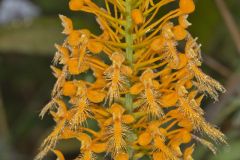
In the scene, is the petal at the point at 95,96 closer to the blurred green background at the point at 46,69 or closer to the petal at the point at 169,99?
the petal at the point at 169,99

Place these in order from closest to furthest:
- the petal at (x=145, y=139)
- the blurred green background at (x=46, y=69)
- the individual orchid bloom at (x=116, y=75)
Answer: the individual orchid bloom at (x=116, y=75) < the petal at (x=145, y=139) < the blurred green background at (x=46, y=69)

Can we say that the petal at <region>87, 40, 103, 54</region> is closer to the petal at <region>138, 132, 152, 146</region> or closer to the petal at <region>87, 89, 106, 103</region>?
the petal at <region>87, 89, 106, 103</region>

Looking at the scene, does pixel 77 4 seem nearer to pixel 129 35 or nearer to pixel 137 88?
pixel 129 35

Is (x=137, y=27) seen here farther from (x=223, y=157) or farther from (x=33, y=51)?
A: (x=33, y=51)

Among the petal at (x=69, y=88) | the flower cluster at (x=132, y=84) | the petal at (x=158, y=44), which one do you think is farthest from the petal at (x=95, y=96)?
the petal at (x=158, y=44)

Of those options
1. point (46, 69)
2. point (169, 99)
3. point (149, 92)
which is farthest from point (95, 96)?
point (46, 69)

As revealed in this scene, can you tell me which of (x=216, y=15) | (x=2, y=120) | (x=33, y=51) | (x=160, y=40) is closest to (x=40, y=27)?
(x=33, y=51)
